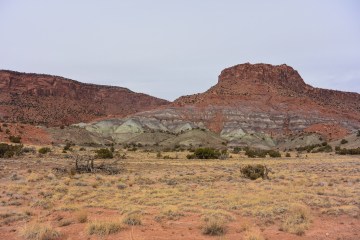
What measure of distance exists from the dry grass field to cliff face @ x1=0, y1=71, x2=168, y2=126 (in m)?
89.9

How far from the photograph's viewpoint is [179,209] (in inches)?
564

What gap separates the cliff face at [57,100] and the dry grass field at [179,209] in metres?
89.9

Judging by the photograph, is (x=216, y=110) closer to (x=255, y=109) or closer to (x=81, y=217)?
(x=255, y=109)

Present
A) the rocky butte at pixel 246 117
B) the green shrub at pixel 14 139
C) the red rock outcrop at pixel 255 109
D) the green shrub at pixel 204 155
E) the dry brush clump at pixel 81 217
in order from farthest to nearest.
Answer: the red rock outcrop at pixel 255 109 → the rocky butte at pixel 246 117 → the green shrub at pixel 14 139 → the green shrub at pixel 204 155 → the dry brush clump at pixel 81 217

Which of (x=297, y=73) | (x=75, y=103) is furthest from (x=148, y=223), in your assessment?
(x=297, y=73)

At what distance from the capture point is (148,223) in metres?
12.5

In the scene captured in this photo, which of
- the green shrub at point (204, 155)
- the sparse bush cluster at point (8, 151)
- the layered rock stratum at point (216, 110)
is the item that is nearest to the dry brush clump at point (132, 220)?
the sparse bush cluster at point (8, 151)

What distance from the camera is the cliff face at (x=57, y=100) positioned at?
113625 millimetres

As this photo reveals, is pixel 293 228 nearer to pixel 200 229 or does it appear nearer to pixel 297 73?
pixel 200 229

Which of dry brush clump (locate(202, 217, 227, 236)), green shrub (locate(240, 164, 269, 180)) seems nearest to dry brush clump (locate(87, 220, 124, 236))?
dry brush clump (locate(202, 217, 227, 236))

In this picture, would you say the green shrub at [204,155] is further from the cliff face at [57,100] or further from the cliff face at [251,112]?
the cliff face at [57,100]

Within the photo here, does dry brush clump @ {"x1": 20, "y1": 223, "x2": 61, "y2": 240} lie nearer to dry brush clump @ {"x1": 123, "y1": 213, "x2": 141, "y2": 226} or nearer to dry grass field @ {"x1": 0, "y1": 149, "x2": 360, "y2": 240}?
dry grass field @ {"x1": 0, "y1": 149, "x2": 360, "y2": 240}

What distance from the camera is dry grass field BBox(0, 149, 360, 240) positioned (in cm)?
1134

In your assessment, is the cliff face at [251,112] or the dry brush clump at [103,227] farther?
the cliff face at [251,112]
